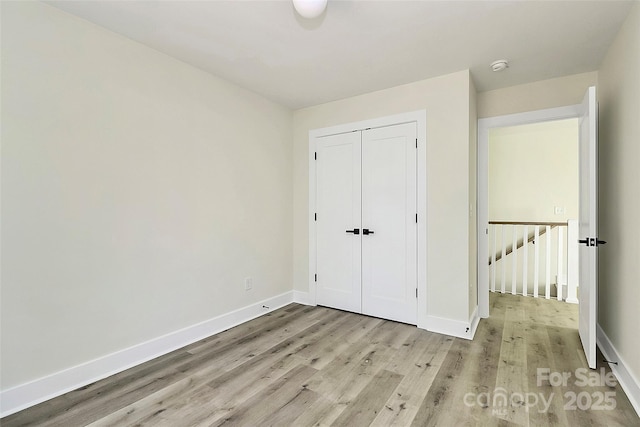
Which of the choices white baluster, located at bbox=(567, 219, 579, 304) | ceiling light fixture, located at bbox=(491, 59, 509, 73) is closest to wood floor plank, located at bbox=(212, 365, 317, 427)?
ceiling light fixture, located at bbox=(491, 59, 509, 73)

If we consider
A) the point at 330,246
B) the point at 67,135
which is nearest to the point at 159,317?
the point at 67,135

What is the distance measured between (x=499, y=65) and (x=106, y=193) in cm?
331

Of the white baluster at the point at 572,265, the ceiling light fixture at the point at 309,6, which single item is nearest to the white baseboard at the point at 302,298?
the ceiling light fixture at the point at 309,6

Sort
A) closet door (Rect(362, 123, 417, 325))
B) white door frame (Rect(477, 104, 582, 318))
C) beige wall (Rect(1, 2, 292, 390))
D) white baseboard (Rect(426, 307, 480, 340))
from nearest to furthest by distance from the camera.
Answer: beige wall (Rect(1, 2, 292, 390)), white baseboard (Rect(426, 307, 480, 340)), closet door (Rect(362, 123, 417, 325)), white door frame (Rect(477, 104, 582, 318))

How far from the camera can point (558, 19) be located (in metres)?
1.98

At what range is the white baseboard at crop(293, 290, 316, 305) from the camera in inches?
148

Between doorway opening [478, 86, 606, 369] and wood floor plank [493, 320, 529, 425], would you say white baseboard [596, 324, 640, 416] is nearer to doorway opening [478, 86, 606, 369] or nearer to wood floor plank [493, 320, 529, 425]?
doorway opening [478, 86, 606, 369]

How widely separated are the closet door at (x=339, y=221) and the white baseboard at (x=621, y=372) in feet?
6.85

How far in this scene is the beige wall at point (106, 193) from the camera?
5.78 feet

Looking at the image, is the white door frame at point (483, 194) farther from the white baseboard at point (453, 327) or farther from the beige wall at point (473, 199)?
the white baseboard at point (453, 327)

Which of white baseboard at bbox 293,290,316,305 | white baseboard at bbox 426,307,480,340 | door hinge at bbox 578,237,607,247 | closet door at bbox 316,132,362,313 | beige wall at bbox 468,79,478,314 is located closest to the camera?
door hinge at bbox 578,237,607,247

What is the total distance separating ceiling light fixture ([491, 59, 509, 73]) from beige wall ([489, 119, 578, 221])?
2.41m

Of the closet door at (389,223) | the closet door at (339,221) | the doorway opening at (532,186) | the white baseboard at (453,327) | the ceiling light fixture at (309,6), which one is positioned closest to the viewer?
the ceiling light fixture at (309,6)

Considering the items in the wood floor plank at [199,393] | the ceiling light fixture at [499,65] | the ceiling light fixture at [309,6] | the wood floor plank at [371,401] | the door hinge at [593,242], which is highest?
the ceiling light fixture at [499,65]
